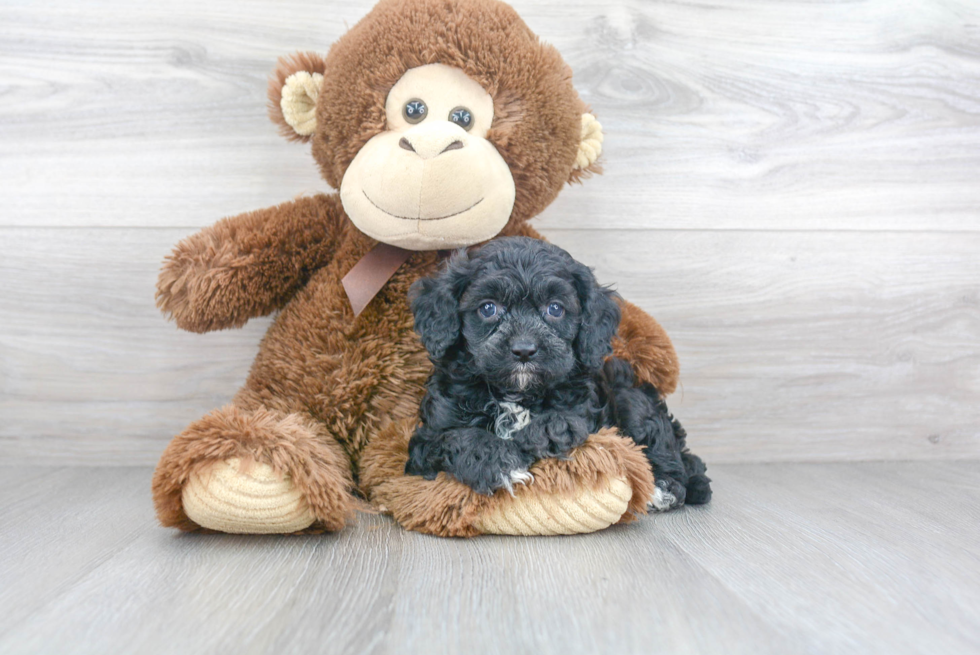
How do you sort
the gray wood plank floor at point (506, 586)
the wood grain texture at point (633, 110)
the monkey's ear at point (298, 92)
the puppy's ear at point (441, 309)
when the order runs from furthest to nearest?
the wood grain texture at point (633, 110)
the monkey's ear at point (298, 92)
the puppy's ear at point (441, 309)
the gray wood plank floor at point (506, 586)

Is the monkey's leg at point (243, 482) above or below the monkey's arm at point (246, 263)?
below

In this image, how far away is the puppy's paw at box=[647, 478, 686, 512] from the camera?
58.5 inches

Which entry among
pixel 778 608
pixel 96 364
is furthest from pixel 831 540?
pixel 96 364

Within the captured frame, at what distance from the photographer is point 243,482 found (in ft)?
3.93

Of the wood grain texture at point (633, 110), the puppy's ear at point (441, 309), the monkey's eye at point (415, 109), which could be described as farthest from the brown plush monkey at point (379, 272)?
the wood grain texture at point (633, 110)

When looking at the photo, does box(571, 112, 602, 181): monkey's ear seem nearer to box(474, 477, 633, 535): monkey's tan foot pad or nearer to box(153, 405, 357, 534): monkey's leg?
box(474, 477, 633, 535): monkey's tan foot pad

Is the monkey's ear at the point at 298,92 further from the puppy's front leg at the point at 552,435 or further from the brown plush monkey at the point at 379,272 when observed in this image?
the puppy's front leg at the point at 552,435

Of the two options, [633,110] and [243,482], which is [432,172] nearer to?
[243,482]

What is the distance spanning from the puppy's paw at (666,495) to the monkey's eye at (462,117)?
0.80 m

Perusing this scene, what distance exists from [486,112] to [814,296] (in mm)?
1108

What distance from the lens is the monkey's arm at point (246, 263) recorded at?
4.94 feet

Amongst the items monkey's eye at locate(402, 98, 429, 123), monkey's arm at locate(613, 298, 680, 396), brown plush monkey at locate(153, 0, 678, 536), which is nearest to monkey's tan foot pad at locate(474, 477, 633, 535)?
brown plush monkey at locate(153, 0, 678, 536)

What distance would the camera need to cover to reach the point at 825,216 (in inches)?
79.7

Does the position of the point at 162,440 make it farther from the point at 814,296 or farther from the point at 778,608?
the point at 814,296
